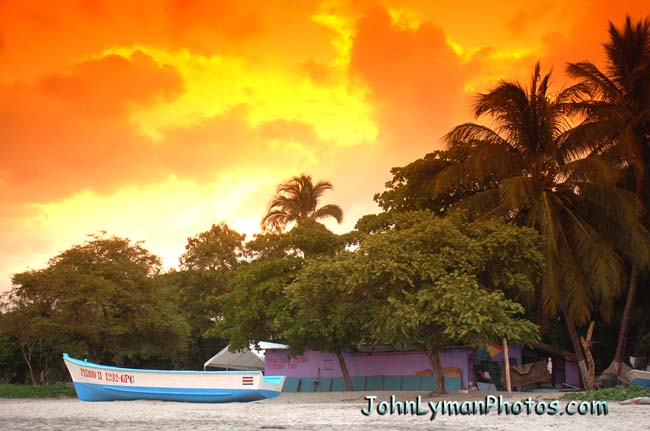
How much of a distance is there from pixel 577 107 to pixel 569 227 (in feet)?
16.4

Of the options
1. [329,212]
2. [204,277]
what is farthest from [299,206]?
[204,277]

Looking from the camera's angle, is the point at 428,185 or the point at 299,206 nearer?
the point at 428,185

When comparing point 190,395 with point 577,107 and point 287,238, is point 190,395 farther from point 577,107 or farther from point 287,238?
point 577,107

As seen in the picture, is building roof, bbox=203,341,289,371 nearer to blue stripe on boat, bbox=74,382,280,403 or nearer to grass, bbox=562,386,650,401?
blue stripe on boat, bbox=74,382,280,403

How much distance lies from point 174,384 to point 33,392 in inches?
638

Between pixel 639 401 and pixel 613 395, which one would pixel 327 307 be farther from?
pixel 639 401

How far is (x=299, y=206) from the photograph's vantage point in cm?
4100

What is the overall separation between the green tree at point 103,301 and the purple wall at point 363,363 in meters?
6.26

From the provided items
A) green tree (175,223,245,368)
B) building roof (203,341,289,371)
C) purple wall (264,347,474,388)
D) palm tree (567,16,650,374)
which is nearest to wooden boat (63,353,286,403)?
→ purple wall (264,347,474,388)

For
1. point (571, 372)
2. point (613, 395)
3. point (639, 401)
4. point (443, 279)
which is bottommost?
point (639, 401)

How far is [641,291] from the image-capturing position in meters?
31.3

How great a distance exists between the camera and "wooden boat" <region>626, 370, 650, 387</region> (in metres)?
21.1

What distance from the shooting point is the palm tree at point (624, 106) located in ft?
86.0

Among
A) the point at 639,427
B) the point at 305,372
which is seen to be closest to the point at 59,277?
the point at 305,372
